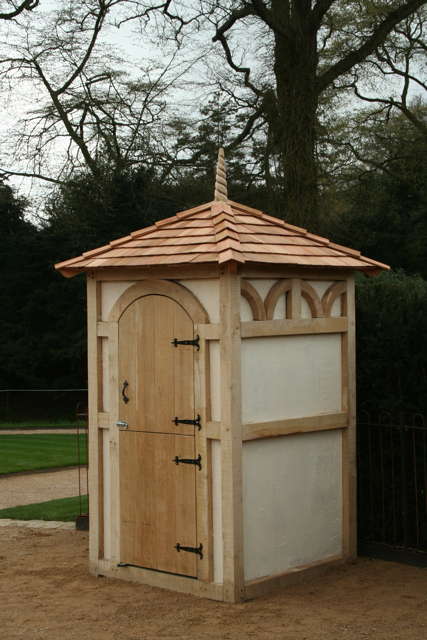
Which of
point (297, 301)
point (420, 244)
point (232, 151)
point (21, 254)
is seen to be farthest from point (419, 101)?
point (297, 301)

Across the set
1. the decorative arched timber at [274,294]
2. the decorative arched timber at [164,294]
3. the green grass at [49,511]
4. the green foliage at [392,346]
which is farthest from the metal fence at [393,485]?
the green grass at [49,511]

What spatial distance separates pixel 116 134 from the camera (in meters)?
23.1

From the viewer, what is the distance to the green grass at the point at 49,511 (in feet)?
37.8

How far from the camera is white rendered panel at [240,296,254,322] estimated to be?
23.9ft

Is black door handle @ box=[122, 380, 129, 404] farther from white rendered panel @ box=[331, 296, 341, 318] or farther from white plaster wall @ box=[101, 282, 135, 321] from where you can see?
white rendered panel @ box=[331, 296, 341, 318]

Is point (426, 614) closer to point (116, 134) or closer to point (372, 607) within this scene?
point (372, 607)

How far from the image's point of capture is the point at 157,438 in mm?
7633

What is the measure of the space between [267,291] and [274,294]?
0.06m

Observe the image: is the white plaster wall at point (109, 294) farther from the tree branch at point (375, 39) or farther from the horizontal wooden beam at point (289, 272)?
the tree branch at point (375, 39)

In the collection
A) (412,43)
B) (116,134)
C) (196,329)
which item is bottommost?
(196,329)

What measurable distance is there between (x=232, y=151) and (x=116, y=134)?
3.64 m

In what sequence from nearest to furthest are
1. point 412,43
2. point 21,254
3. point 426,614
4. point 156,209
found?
point 426,614
point 412,43
point 156,209
point 21,254

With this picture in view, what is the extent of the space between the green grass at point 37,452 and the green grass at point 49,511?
3.67 metres

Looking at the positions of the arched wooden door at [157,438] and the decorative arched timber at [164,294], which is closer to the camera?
the decorative arched timber at [164,294]
